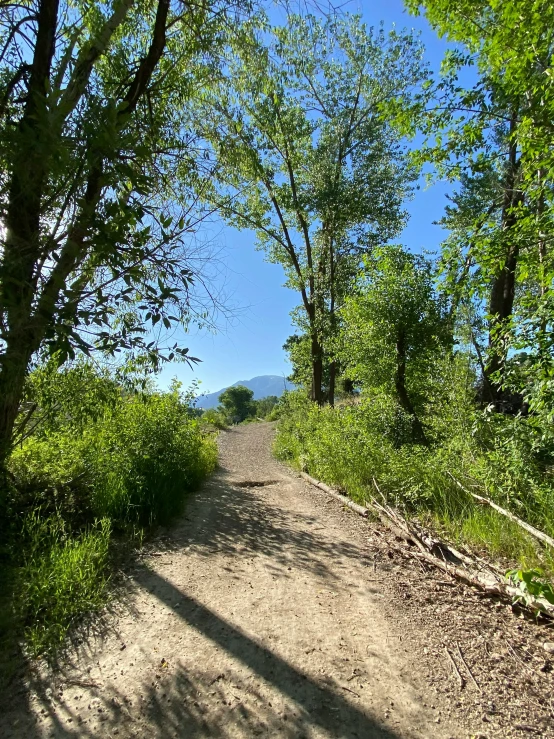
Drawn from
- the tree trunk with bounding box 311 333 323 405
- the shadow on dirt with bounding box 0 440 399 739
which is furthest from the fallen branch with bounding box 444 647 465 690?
the tree trunk with bounding box 311 333 323 405

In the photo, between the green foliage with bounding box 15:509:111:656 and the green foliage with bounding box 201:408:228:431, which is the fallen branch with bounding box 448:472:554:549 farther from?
the green foliage with bounding box 201:408:228:431

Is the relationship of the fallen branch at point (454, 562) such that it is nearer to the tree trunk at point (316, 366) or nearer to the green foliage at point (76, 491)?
the green foliage at point (76, 491)

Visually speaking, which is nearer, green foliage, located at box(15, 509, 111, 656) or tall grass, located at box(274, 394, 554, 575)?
green foliage, located at box(15, 509, 111, 656)

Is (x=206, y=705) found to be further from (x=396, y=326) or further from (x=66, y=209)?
(x=396, y=326)

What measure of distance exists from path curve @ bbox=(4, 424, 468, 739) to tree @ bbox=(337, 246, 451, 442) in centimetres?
343

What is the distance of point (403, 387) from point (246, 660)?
5356mm

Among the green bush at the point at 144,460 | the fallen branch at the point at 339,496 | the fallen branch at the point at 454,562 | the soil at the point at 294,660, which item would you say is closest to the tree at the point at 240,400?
the fallen branch at the point at 339,496

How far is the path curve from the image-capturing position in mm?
1970

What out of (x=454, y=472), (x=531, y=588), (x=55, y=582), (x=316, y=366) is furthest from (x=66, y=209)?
(x=316, y=366)

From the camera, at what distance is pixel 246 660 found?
8.00 ft

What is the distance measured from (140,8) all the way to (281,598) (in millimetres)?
6165

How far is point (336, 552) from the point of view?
13.8 feet

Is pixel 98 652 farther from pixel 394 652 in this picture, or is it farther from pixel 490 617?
pixel 490 617

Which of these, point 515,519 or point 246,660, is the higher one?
point 515,519
